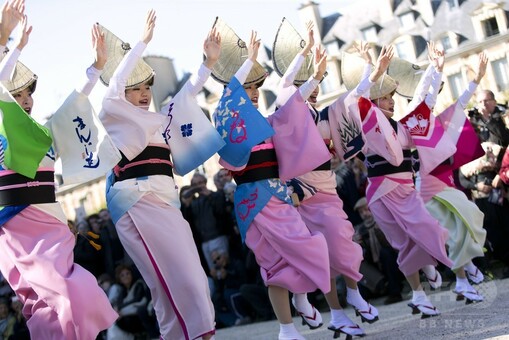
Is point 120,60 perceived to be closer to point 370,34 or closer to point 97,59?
A: point 97,59

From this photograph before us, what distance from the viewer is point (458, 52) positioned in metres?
35.2

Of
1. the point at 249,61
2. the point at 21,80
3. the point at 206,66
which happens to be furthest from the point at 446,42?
the point at 21,80

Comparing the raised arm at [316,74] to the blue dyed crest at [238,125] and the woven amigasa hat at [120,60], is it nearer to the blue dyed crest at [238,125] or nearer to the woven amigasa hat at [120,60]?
the blue dyed crest at [238,125]

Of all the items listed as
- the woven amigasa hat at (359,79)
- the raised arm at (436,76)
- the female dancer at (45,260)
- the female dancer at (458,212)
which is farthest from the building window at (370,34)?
the female dancer at (45,260)

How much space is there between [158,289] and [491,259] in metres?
5.12

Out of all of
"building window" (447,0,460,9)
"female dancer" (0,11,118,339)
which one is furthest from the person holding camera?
"building window" (447,0,460,9)

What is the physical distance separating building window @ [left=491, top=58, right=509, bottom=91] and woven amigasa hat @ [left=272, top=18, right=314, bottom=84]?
2616 centimetres

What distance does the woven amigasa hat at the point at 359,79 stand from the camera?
840 centimetres

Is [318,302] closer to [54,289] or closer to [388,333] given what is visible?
[388,333]

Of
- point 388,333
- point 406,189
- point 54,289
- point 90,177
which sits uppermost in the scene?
point 90,177

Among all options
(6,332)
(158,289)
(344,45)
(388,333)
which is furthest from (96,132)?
(344,45)

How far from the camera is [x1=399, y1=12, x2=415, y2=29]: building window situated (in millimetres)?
38031

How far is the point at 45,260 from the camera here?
18.3 ft

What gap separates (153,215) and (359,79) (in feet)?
9.48
